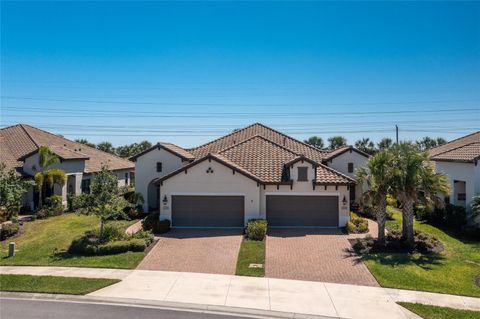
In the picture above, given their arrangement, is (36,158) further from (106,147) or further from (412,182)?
(106,147)

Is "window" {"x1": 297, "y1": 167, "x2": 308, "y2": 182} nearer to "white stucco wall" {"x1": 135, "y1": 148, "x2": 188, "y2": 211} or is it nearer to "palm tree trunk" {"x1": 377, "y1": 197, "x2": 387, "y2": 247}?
"palm tree trunk" {"x1": 377, "y1": 197, "x2": 387, "y2": 247}

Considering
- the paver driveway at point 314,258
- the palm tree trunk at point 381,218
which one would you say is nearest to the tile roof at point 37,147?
the paver driveway at point 314,258

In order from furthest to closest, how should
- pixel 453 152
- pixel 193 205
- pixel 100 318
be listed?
pixel 453 152 < pixel 193 205 < pixel 100 318

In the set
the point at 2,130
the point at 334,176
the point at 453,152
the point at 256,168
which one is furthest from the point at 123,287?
the point at 2,130

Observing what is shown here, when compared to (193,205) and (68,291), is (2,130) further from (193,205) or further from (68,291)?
(68,291)

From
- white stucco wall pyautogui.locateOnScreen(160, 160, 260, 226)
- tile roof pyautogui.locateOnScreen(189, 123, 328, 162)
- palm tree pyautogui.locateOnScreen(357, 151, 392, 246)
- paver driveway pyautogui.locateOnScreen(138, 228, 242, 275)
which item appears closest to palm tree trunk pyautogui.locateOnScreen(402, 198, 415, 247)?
palm tree pyautogui.locateOnScreen(357, 151, 392, 246)

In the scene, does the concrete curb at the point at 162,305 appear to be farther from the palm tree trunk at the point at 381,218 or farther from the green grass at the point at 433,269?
the palm tree trunk at the point at 381,218

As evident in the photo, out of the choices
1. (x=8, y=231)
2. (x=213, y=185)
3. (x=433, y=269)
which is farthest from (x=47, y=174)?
(x=433, y=269)
